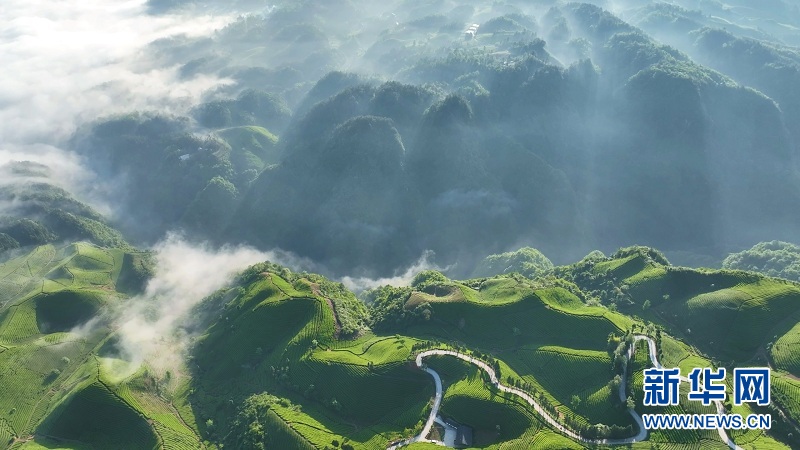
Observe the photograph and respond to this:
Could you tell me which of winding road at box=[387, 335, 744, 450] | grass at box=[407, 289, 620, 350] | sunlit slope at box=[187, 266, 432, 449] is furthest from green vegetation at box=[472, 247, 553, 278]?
winding road at box=[387, 335, 744, 450]

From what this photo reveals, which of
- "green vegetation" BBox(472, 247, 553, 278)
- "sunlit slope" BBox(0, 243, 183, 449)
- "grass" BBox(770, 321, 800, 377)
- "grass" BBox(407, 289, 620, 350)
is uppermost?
"grass" BBox(770, 321, 800, 377)

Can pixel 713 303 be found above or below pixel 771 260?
above

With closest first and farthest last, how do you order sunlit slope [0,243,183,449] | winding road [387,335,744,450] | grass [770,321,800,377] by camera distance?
winding road [387,335,744,450] → grass [770,321,800,377] → sunlit slope [0,243,183,449]

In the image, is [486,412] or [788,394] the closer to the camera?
[788,394]

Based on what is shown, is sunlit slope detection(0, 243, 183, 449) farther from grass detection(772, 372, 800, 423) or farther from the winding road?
grass detection(772, 372, 800, 423)

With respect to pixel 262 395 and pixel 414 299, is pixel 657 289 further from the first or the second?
pixel 262 395

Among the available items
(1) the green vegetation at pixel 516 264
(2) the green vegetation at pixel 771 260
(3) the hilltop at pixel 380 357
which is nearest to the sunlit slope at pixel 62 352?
(3) the hilltop at pixel 380 357

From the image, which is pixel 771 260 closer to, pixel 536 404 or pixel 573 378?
pixel 573 378

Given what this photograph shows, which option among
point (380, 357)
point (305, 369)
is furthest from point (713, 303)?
point (305, 369)

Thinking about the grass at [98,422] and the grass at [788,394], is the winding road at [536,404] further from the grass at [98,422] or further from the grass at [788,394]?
the grass at [98,422]

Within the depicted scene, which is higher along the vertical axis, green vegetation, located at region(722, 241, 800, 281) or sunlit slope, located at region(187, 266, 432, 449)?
sunlit slope, located at region(187, 266, 432, 449)

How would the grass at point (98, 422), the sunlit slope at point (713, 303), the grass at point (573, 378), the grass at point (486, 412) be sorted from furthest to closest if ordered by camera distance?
the sunlit slope at point (713, 303) < the grass at point (98, 422) < the grass at point (573, 378) < the grass at point (486, 412)
